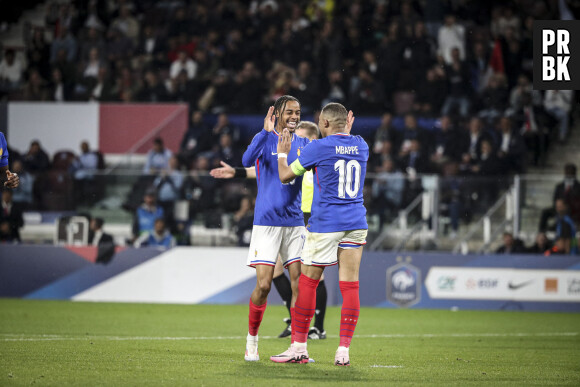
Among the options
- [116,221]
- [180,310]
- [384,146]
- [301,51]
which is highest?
[301,51]

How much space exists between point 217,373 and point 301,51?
15.7 metres

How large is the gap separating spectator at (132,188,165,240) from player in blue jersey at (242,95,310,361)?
864cm

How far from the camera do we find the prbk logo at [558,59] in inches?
436

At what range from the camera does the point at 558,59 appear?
1118 centimetres

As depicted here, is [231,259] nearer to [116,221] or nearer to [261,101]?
[116,221]

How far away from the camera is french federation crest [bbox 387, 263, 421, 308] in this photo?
16.7 meters

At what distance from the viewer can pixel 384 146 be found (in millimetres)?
19000

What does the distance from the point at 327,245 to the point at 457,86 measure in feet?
45.5

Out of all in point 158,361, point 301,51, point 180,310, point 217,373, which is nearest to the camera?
point 217,373

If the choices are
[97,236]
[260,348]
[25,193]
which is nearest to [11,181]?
[260,348]

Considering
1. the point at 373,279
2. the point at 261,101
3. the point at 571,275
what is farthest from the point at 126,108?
the point at 571,275

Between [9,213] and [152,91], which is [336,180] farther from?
[152,91]

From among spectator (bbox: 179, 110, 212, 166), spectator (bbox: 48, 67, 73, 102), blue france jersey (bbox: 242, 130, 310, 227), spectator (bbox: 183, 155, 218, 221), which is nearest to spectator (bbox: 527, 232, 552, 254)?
spectator (bbox: 183, 155, 218, 221)

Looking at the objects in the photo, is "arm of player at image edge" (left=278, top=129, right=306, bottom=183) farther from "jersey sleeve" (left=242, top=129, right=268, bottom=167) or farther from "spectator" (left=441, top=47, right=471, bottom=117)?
"spectator" (left=441, top=47, right=471, bottom=117)
